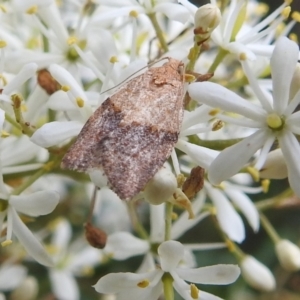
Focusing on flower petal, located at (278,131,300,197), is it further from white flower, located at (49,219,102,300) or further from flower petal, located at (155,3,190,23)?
white flower, located at (49,219,102,300)

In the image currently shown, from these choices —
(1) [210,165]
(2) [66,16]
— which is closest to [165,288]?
(1) [210,165]

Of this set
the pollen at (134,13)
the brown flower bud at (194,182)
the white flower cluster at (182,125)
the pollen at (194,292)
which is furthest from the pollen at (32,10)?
the pollen at (194,292)

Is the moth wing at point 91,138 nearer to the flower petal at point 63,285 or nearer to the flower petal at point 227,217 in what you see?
the flower petal at point 227,217

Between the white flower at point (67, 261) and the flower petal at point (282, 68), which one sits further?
the white flower at point (67, 261)

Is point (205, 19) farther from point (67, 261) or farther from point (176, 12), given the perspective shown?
point (67, 261)

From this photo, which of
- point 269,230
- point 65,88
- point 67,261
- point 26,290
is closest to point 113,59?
point 65,88

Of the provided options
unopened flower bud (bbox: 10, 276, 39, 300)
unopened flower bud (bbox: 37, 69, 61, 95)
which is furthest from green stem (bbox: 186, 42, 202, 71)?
unopened flower bud (bbox: 10, 276, 39, 300)

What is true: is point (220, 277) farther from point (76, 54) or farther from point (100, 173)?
point (76, 54)
